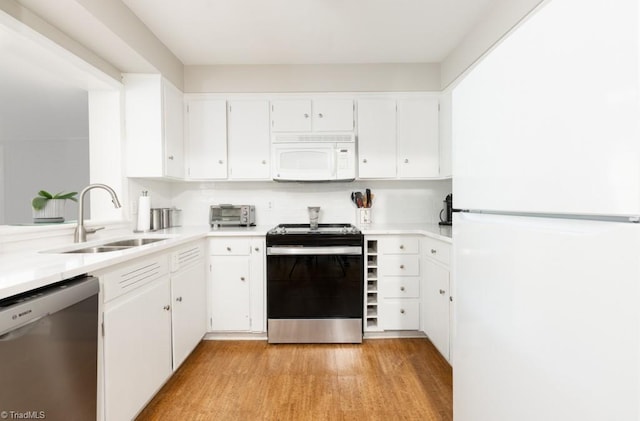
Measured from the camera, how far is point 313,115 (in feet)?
9.56

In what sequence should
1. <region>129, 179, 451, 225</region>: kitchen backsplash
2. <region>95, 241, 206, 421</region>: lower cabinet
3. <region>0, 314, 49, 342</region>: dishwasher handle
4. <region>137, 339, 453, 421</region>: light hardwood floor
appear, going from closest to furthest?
<region>0, 314, 49, 342</region>: dishwasher handle, <region>95, 241, 206, 421</region>: lower cabinet, <region>137, 339, 453, 421</region>: light hardwood floor, <region>129, 179, 451, 225</region>: kitchen backsplash

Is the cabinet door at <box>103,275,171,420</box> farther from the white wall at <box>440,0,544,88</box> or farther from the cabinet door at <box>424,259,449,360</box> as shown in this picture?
the white wall at <box>440,0,544,88</box>

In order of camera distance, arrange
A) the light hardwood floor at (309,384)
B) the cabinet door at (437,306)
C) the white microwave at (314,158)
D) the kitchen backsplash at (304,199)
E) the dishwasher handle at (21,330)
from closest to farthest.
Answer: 1. the dishwasher handle at (21,330)
2. the light hardwood floor at (309,384)
3. the cabinet door at (437,306)
4. the white microwave at (314,158)
5. the kitchen backsplash at (304,199)

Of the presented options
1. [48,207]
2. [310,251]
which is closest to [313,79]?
[310,251]

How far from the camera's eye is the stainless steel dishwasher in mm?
881

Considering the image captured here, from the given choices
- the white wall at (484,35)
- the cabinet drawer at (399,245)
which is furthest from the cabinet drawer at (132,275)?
the white wall at (484,35)

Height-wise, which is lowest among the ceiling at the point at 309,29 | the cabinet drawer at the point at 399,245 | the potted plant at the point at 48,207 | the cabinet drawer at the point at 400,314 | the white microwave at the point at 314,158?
the cabinet drawer at the point at 400,314

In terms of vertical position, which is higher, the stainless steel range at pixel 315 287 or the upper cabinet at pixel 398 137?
→ the upper cabinet at pixel 398 137

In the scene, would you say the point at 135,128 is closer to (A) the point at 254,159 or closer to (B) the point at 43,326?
Result: (A) the point at 254,159

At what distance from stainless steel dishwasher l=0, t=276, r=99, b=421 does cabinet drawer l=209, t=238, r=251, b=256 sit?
52.7 inches

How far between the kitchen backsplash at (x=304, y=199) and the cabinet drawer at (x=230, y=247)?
606 millimetres

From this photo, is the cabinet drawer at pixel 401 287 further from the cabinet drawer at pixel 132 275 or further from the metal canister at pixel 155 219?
the metal canister at pixel 155 219

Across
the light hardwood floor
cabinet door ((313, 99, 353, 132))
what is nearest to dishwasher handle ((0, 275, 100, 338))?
the light hardwood floor

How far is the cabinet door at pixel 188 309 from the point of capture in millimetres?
2014
